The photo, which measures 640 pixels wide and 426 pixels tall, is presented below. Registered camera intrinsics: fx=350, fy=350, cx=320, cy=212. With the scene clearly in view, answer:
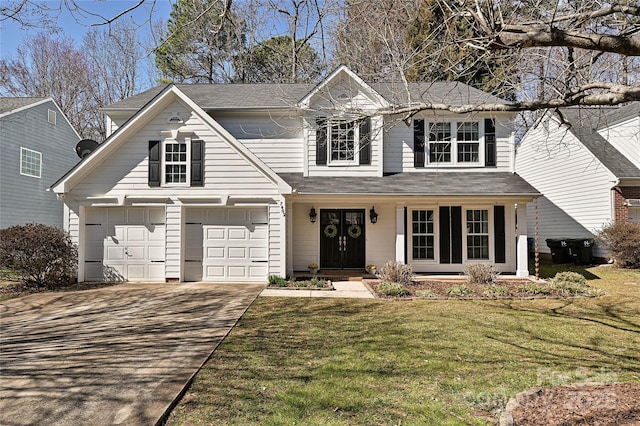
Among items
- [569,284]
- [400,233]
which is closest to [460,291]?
[400,233]

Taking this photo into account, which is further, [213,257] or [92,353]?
[213,257]

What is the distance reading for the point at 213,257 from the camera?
1094 cm

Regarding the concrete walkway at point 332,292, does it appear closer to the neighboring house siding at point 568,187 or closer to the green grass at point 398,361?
the green grass at point 398,361

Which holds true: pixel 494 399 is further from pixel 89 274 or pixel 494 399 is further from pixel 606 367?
pixel 89 274

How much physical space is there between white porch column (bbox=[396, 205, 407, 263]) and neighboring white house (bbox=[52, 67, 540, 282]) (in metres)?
0.03

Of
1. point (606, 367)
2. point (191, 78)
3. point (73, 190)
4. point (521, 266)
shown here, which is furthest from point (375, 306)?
point (191, 78)

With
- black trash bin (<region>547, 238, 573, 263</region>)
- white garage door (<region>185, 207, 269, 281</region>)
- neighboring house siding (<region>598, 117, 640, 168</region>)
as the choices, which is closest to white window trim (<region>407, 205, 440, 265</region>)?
white garage door (<region>185, 207, 269, 281</region>)

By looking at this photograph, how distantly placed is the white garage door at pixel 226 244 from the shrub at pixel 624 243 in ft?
42.2

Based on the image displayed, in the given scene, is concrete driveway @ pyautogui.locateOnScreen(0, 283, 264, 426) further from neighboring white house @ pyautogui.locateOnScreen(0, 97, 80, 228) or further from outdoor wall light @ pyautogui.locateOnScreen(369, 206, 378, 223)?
neighboring white house @ pyautogui.locateOnScreen(0, 97, 80, 228)

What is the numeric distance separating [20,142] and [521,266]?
20.9 metres

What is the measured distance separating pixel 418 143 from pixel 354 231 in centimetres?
392

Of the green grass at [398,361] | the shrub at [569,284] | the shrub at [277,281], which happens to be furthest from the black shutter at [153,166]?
the shrub at [569,284]

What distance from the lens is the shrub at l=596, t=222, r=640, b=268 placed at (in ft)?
42.1

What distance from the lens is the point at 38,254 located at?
9.59 metres
